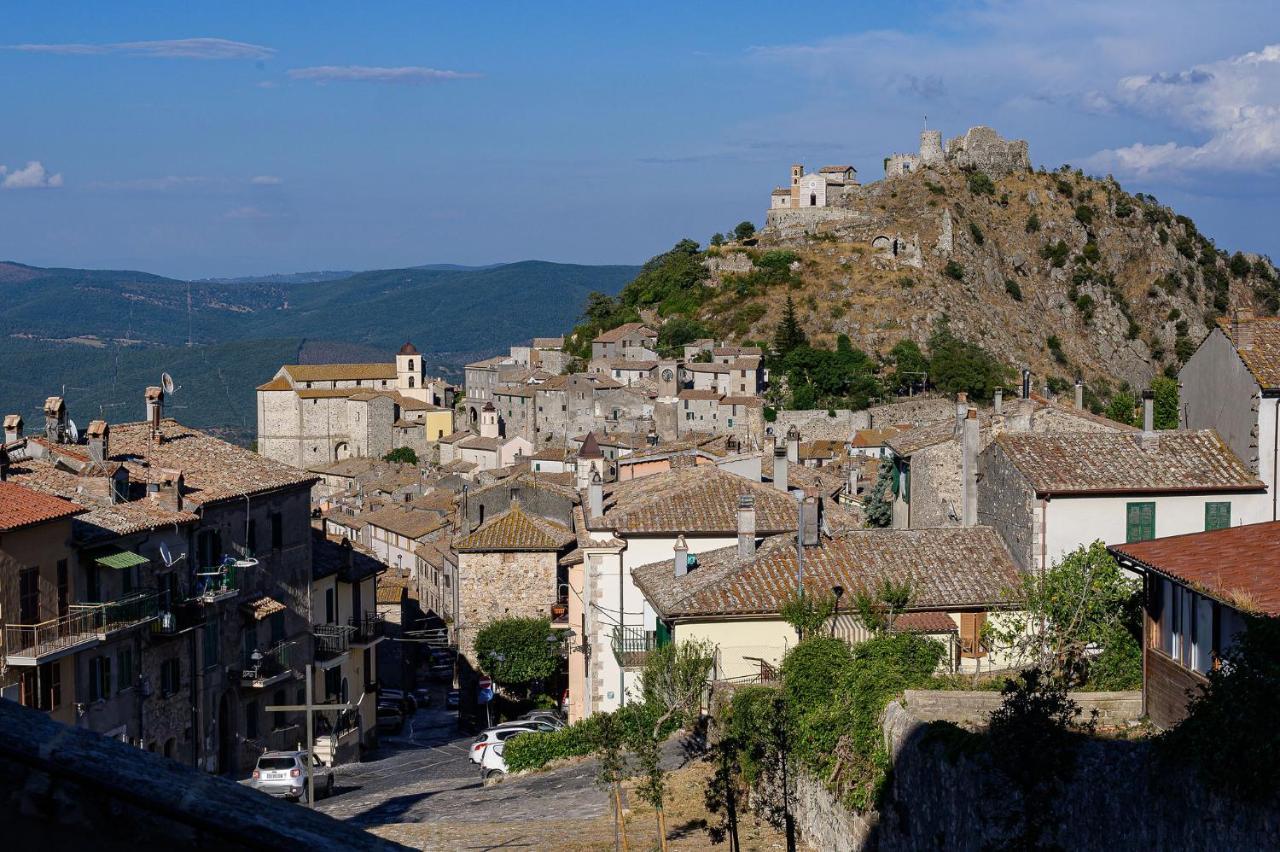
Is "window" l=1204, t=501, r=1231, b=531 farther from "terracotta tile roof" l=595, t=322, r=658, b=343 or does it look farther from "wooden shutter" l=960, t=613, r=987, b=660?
"terracotta tile roof" l=595, t=322, r=658, b=343

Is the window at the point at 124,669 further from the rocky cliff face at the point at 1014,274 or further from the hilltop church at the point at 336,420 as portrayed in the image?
the hilltop church at the point at 336,420

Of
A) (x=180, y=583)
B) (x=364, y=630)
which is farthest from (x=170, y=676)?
(x=364, y=630)

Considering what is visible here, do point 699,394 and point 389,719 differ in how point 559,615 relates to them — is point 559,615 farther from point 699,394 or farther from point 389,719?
point 699,394

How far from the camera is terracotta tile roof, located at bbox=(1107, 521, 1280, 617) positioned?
527 inches

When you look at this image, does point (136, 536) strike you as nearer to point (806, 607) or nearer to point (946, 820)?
point (806, 607)

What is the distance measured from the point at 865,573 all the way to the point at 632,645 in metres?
6.09

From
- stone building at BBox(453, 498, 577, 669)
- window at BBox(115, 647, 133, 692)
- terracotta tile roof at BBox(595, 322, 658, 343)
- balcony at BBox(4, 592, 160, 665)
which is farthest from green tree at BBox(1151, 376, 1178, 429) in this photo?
terracotta tile roof at BBox(595, 322, 658, 343)

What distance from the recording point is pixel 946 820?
47.0 feet

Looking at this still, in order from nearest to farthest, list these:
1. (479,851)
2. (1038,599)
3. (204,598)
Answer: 1. (479,851)
2. (1038,599)
3. (204,598)

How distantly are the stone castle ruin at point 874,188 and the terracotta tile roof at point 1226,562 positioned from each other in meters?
118

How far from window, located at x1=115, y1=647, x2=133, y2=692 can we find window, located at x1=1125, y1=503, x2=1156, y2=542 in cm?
1858

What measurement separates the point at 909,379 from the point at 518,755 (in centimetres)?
8491

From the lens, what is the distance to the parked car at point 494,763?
29359 mm

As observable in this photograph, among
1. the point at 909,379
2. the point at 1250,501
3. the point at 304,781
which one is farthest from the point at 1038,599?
the point at 909,379
